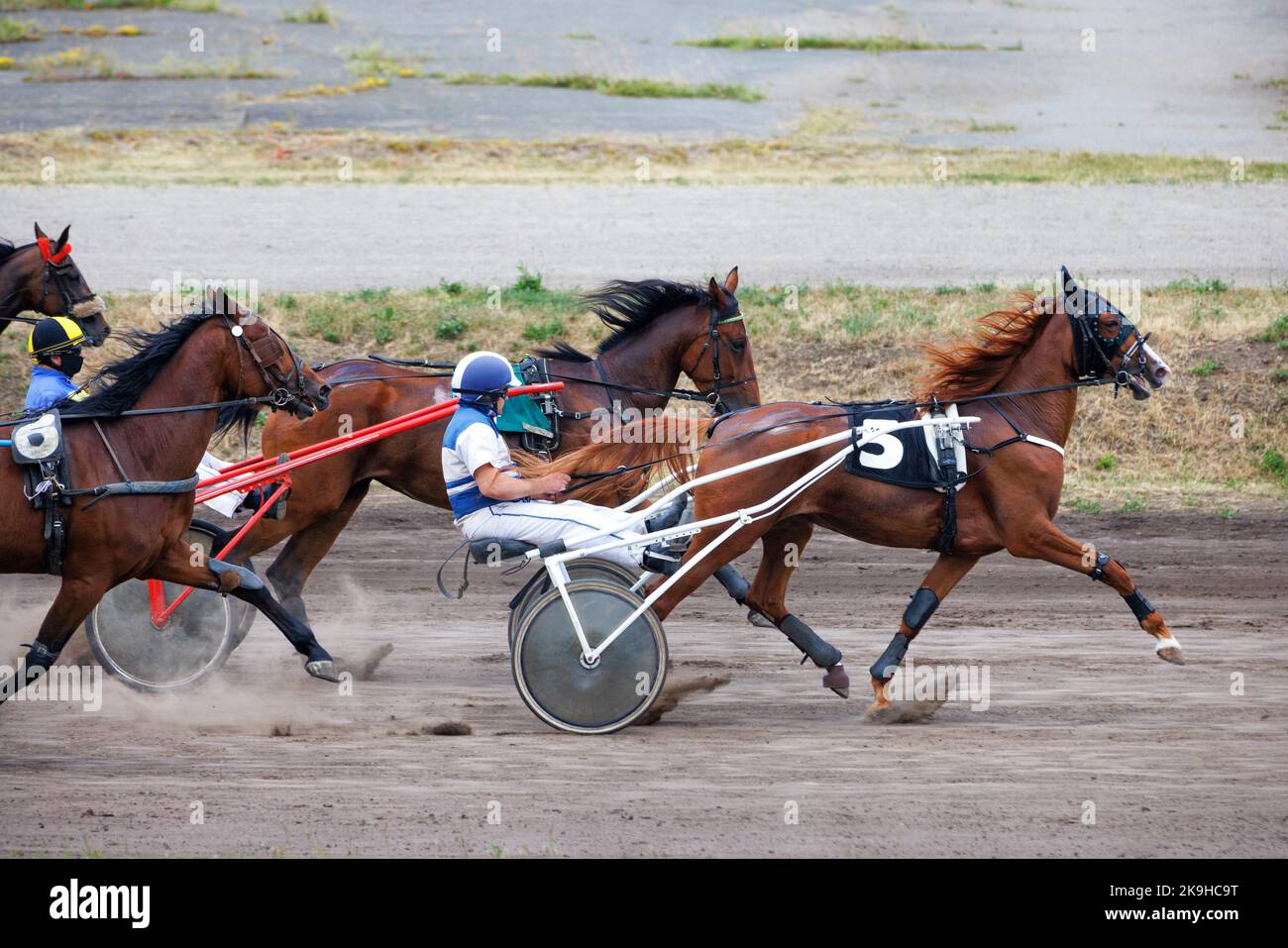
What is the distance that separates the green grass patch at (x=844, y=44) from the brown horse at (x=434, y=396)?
23.6 metres

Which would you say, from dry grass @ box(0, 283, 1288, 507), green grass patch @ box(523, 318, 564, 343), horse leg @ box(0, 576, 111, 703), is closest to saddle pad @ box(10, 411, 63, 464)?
horse leg @ box(0, 576, 111, 703)

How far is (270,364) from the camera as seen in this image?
732 centimetres

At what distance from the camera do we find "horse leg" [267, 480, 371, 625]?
8688mm

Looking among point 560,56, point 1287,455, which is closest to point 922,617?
point 1287,455

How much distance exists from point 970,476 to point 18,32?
94.1 ft

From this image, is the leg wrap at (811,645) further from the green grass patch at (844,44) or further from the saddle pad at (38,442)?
the green grass patch at (844,44)

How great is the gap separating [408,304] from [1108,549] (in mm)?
7078

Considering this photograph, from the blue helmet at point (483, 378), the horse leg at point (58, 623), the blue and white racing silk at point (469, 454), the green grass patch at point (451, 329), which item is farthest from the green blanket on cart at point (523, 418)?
the green grass patch at point (451, 329)

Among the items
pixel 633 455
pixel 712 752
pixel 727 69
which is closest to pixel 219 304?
pixel 633 455

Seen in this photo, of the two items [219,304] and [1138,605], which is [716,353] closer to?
[1138,605]

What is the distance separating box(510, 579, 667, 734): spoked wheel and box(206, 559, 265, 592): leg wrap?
1.43 meters

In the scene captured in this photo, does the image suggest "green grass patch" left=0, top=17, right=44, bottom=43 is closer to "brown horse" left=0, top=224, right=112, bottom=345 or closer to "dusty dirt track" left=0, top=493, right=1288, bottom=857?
"brown horse" left=0, top=224, right=112, bottom=345
